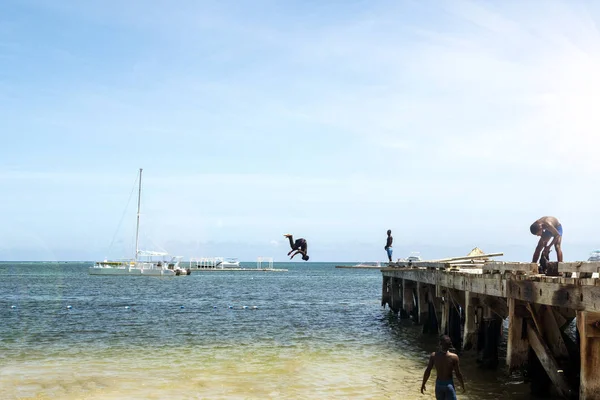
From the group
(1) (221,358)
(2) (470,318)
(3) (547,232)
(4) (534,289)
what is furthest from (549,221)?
(1) (221,358)

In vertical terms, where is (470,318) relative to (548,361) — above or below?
above

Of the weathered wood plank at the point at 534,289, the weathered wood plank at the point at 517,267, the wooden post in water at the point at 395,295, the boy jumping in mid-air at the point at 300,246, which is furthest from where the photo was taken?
the wooden post in water at the point at 395,295

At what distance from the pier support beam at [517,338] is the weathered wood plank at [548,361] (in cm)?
23

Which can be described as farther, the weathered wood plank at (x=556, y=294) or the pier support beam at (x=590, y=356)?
the pier support beam at (x=590, y=356)

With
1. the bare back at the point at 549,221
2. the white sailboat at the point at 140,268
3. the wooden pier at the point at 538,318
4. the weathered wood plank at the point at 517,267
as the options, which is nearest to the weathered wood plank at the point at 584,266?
the wooden pier at the point at 538,318

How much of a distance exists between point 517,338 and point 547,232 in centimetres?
301

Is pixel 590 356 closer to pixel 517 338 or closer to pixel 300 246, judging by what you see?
pixel 517 338

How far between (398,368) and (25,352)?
14.0 m

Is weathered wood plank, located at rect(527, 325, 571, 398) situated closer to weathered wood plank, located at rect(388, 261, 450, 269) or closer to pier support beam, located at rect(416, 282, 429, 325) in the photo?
weathered wood plank, located at rect(388, 261, 450, 269)

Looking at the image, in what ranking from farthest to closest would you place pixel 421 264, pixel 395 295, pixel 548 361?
pixel 395 295 → pixel 421 264 → pixel 548 361

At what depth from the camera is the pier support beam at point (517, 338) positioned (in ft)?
46.7

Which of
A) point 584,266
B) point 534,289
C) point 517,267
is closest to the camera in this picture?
point 584,266

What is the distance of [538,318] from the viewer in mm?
14133

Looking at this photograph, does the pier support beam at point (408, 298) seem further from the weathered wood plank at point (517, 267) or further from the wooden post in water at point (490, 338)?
the weathered wood plank at point (517, 267)
